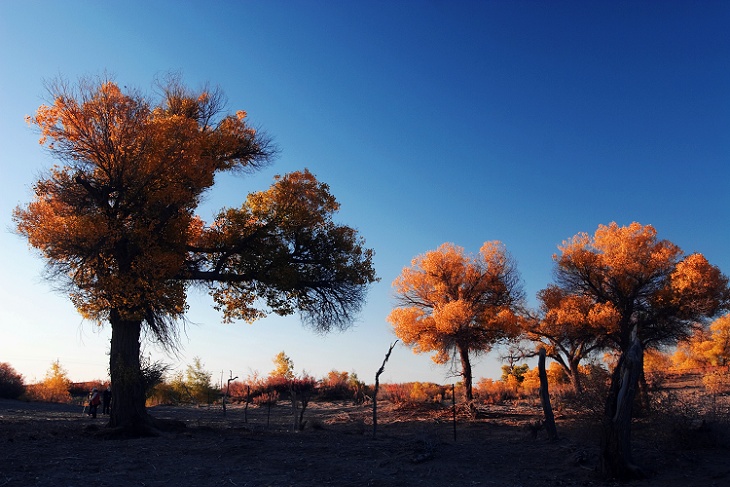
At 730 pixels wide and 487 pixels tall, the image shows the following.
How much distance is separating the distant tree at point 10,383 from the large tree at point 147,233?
1975cm

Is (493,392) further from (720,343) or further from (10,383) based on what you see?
(10,383)

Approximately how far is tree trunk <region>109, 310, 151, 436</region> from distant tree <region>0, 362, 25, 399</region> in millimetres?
20708

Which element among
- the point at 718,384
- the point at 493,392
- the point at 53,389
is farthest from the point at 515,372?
the point at 53,389

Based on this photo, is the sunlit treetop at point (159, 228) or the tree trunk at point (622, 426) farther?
the sunlit treetop at point (159, 228)

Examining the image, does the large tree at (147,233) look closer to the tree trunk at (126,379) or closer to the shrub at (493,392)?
the tree trunk at (126,379)

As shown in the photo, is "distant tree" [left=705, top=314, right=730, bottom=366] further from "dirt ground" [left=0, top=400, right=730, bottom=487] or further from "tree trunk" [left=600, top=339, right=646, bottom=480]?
"tree trunk" [left=600, top=339, right=646, bottom=480]

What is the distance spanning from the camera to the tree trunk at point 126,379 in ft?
53.9

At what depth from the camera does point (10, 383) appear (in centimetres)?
3306

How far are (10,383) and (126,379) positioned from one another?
72.3 feet

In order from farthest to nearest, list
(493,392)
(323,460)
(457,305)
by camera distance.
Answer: (493,392)
(457,305)
(323,460)

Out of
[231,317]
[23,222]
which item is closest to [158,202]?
[23,222]

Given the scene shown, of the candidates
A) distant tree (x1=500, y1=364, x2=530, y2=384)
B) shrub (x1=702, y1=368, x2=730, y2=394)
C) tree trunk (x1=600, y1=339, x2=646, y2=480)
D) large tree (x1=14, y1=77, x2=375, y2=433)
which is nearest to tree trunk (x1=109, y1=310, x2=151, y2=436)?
large tree (x1=14, y1=77, x2=375, y2=433)

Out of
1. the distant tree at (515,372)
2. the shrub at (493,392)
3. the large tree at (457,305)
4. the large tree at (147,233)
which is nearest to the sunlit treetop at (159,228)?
the large tree at (147,233)

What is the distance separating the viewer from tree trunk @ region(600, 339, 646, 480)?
33.0ft
